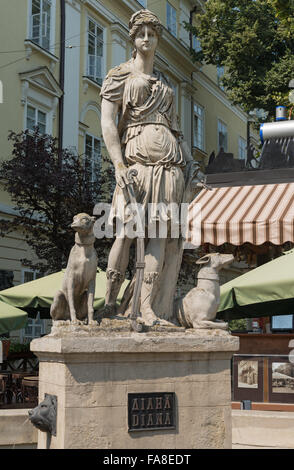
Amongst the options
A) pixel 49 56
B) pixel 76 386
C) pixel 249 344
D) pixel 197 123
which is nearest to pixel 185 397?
pixel 76 386

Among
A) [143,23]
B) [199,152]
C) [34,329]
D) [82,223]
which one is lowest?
[34,329]

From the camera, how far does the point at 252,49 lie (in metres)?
22.1

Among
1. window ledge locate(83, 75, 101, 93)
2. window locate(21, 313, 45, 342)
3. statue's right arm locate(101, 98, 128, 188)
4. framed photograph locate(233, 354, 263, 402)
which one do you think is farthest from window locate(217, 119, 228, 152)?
statue's right arm locate(101, 98, 128, 188)

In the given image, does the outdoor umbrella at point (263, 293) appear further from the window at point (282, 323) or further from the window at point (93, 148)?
the window at point (93, 148)

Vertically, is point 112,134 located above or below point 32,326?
above

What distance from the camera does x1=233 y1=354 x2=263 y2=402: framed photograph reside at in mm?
7559

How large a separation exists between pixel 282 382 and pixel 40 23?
49.0ft

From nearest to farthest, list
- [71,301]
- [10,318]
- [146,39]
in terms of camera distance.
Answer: [71,301] → [146,39] → [10,318]

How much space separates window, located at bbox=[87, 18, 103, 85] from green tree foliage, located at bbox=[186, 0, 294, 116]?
157 inches

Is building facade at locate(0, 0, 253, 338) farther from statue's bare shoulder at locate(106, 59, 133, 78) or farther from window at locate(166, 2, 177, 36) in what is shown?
statue's bare shoulder at locate(106, 59, 133, 78)

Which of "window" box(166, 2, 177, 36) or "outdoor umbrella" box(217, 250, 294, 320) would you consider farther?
"window" box(166, 2, 177, 36)

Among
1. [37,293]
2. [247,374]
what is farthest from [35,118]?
[247,374]

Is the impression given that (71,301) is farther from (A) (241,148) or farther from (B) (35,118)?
(A) (241,148)

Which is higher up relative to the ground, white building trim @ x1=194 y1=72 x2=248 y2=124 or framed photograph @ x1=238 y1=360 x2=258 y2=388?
white building trim @ x1=194 y1=72 x2=248 y2=124
